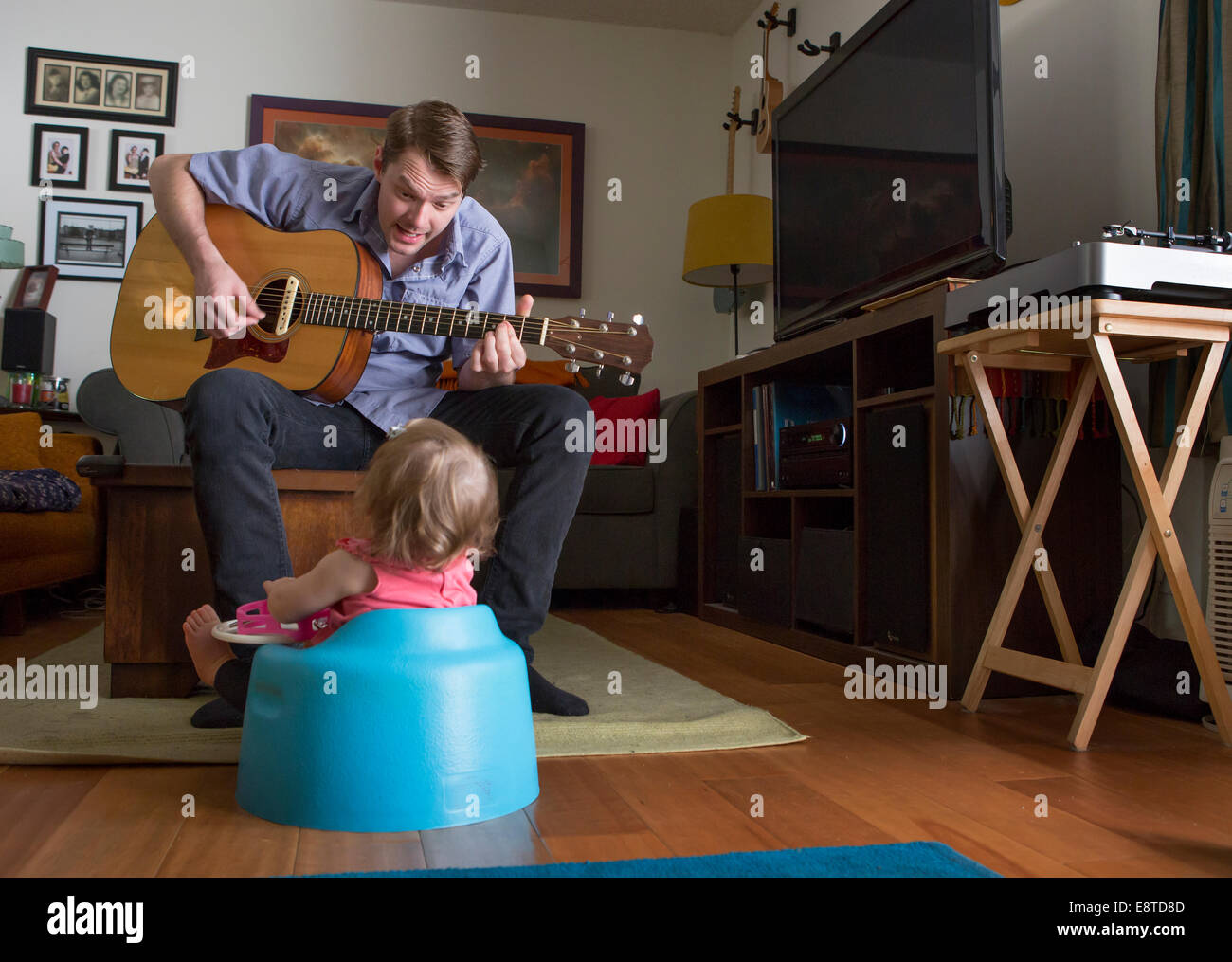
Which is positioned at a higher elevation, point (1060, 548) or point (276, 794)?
point (1060, 548)

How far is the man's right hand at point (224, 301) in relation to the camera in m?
1.65

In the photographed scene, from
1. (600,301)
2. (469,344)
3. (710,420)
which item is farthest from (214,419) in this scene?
(600,301)

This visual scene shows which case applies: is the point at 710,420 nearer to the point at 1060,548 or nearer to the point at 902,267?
the point at 902,267

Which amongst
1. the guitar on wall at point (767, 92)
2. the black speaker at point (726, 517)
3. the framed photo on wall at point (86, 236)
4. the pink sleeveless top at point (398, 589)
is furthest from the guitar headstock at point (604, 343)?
the framed photo on wall at point (86, 236)

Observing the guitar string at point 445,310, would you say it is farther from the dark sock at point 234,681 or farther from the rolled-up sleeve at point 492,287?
the dark sock at point 234,681

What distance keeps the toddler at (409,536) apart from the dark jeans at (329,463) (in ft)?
0.72

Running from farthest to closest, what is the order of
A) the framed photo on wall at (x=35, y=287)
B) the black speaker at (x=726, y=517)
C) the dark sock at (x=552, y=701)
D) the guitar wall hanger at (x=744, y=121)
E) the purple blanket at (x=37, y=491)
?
the guitar wall hanger at (x=744, y=121), the framed photo on wall at (x=35, y=287), the black speaker at (x=726, y=517), the purple blanket at (x=37, y=491), the dark sock at (x=552, y=701)

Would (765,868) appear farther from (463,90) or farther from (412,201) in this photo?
(463,90)

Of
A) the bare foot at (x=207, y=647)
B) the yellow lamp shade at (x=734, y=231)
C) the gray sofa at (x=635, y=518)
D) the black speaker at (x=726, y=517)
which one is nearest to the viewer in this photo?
the bare foot at (x=207, y=647)

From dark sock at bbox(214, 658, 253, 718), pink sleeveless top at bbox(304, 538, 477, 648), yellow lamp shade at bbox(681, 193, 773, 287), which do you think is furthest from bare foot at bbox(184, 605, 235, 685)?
yellow lamp shade at bbox(681, 193, 773, 287)

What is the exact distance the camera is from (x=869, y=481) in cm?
208

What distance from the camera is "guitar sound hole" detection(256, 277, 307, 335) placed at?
1693 mm

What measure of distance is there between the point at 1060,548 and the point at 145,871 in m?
1.58

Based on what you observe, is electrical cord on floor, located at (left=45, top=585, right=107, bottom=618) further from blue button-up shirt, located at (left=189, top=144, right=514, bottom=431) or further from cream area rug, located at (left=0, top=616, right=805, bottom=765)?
blue button-up shirt, located at (left=189, top=144, right=514, bottom=431)
